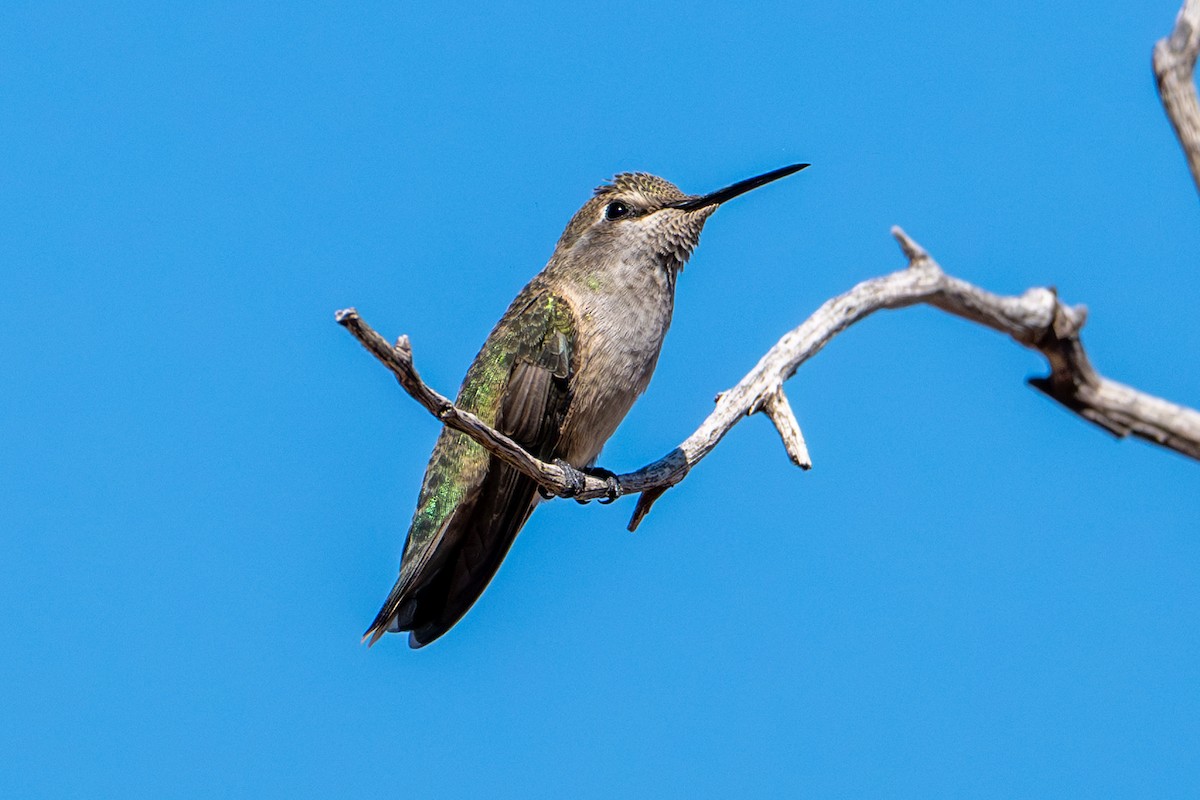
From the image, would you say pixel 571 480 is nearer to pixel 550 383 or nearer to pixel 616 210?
pixel 550 383

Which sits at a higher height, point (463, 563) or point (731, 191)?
point (731, 191)

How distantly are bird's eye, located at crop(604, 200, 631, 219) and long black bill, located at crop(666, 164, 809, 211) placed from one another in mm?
285

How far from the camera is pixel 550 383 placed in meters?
7.66

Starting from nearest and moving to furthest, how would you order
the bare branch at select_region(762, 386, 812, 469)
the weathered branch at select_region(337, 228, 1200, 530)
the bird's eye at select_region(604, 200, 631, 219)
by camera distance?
the weathered branch at select_region(337, 228, 1200, 530)
the bare branch at select_region(762, 386, 812, 469)
the bird's eye at select_region(604, 200, 631, 219)

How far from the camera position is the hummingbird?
7695 mm

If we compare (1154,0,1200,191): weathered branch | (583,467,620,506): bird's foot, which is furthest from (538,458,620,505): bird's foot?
(1154,0,1200,191): weathered branch

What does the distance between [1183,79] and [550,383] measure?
3842 millimetres

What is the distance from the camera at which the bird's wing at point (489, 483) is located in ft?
25.2

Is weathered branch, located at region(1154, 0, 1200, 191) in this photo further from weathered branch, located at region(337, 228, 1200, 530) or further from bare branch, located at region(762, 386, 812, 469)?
bare branch, located at region(762, 386, 812, 469)

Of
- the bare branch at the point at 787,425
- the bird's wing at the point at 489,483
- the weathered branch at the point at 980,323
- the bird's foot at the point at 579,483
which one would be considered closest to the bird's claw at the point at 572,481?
the bird's foot at the point at 579,483

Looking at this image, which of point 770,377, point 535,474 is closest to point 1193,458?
point 770,377

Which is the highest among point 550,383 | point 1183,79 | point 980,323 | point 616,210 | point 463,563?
point 616,210

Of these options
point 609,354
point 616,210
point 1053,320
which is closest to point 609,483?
point 609,354

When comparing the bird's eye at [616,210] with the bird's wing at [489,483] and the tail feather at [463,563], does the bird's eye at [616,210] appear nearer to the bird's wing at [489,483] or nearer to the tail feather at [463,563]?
the bird's wing at [489,483]
